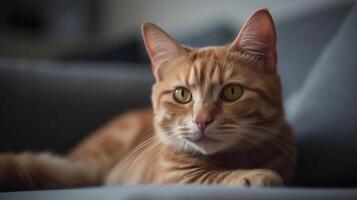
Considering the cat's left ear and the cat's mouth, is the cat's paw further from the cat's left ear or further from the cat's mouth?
the cat's left ear

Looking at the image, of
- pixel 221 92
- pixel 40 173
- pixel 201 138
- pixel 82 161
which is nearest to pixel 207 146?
pixel 201 138

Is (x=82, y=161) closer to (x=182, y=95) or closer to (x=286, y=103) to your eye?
(x=182, y=95)

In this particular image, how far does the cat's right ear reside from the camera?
1.13 meters

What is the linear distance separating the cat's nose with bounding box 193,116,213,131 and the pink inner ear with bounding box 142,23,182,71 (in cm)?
28

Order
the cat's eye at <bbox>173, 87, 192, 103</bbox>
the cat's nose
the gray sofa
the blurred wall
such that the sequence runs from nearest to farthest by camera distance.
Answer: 1. the gray sofa
2. the cat's nose
3. the cat's eye at <bbox>173, 87, 192, 103</bbox>
4. the blurred wall

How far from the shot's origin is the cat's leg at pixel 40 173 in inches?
45.7

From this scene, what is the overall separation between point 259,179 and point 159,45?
51 cm

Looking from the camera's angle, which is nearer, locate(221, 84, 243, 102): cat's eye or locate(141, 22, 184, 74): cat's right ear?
locate(221, 84, 243, 102): cat's eye

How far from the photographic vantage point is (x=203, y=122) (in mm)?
949

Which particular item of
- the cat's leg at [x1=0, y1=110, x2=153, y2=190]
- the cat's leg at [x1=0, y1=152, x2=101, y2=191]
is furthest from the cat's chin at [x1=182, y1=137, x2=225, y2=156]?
the cat's leg at [x1=0, y1=152, x2=101, y2=191]

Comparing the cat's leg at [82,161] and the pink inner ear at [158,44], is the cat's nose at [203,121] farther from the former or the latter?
the cat's leg at [82,161]

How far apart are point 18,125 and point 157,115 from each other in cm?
85

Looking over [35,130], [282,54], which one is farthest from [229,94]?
[35,130]

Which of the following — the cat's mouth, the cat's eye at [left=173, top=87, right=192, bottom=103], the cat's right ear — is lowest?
the cat's mouth
